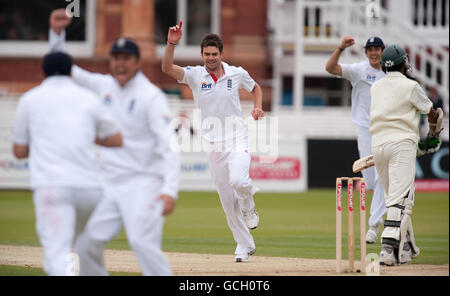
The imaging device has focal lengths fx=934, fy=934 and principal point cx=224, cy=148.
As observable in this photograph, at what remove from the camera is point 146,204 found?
6332 mm

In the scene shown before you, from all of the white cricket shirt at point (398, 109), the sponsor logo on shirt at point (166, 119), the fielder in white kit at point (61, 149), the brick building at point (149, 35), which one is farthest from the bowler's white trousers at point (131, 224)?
the brick building at point (149, 35)

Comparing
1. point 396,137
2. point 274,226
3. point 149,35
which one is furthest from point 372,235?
point 149,35

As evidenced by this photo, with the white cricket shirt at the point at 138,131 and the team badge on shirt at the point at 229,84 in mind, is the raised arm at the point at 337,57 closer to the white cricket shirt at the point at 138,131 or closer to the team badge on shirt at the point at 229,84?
the team badge on shirt at the point at 229,84

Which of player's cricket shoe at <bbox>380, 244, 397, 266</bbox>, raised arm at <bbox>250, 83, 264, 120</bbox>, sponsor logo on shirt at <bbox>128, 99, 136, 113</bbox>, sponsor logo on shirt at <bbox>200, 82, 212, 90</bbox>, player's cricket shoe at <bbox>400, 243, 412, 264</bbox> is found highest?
sponsor logo on shirt at <bbox>128, 99, 136, 113</bbox>

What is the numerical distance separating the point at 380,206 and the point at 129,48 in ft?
18.3

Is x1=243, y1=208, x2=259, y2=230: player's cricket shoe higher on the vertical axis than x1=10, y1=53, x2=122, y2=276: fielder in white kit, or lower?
lower

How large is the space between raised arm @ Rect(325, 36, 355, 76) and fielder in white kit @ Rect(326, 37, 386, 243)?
0.7 inches

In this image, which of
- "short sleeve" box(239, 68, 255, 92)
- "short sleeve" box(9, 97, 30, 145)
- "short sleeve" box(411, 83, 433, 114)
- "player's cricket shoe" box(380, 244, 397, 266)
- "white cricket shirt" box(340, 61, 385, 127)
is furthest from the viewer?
"white cricket shirt" box(340, 61, 385, 127)

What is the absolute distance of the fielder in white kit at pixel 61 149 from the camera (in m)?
6.12

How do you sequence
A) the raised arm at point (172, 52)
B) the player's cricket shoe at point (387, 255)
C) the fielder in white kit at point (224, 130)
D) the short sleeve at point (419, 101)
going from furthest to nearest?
1. the fielder in white kit at point (224, 130)
2. the player's cricket shoe at point (387, 255)
3. the short sleeve at point (419, 101)
4. the raised arm at point (172, 52)

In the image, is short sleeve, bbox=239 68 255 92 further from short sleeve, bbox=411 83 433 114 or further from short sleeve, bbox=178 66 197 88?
short sleeve, bbox=411 83 433 114

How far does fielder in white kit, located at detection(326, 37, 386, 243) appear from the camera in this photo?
439 inches

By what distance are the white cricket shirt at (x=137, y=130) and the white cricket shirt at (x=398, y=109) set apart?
124 inches

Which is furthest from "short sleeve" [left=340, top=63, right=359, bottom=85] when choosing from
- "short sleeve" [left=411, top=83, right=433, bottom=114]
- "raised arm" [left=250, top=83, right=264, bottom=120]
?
"short sleeve" [left=411, top=83, right=433, bottom=114]
